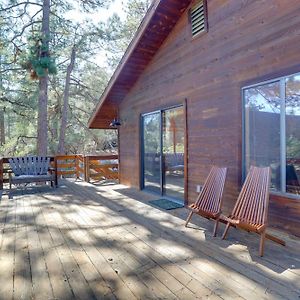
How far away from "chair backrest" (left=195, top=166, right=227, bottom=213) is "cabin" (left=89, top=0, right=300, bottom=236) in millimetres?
311

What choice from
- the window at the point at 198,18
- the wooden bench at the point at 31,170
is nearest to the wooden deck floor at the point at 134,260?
the wooden bench at the point at 31,170

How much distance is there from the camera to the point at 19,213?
4625 mm

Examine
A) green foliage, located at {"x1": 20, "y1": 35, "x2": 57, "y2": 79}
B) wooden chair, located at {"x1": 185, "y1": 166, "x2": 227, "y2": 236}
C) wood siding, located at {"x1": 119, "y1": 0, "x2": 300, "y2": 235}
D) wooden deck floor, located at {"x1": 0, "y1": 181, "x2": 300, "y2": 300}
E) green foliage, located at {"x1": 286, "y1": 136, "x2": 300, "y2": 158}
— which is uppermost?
green foliage, located at {"x1": 20, "y1": 35, "x2": 57, "y2": 79}

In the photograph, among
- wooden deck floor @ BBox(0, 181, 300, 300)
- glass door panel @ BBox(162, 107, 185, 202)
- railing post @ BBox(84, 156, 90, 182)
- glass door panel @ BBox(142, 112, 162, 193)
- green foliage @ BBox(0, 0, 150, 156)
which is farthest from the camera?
green foliage @ BBox(0, 0, 150, 156)

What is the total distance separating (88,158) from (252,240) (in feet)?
20.6

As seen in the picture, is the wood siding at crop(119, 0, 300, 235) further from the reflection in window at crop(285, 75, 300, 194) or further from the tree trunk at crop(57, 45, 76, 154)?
the tree trunk at crop(57, 45, 76, 154)

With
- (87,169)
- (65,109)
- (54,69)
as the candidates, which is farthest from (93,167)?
(65,109)

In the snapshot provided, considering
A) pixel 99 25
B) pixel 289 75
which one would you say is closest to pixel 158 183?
pixel 289 75

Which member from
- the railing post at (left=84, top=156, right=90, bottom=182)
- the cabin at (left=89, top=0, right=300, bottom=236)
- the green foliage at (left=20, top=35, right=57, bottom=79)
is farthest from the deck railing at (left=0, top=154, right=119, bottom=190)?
the green foliage at (left=20, top=35, right=57, bottom=79)

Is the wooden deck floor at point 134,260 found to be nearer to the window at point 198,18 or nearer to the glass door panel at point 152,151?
the glass door panel at point 152,151

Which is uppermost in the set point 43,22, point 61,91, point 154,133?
point 43,22

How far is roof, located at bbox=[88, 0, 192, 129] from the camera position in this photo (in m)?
5.05

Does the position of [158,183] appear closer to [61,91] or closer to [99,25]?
[99,25]

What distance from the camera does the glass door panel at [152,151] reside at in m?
6.01
